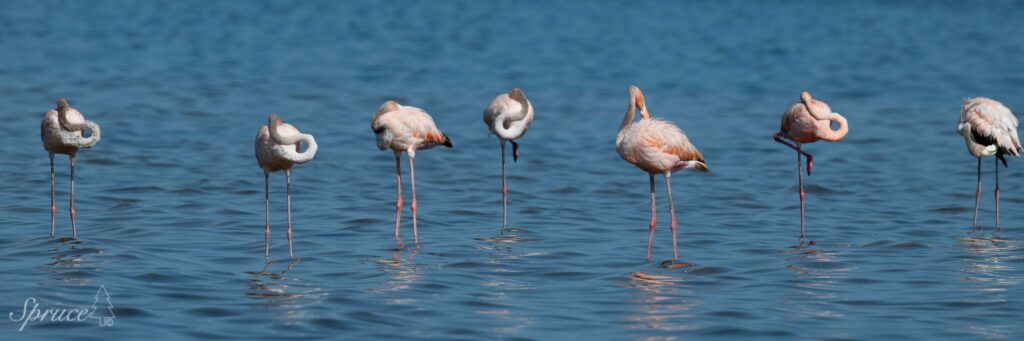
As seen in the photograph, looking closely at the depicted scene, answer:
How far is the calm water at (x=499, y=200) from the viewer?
834cm

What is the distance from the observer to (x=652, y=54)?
1135 inches

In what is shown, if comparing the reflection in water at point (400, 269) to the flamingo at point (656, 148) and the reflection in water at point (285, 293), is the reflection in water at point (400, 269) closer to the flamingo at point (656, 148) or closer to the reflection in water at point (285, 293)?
the reflection in water at point (285, 293)

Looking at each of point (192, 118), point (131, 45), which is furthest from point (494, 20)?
point (192, 118)

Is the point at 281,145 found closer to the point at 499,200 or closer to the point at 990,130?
the point at 499,200

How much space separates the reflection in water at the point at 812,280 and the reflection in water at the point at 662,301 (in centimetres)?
61

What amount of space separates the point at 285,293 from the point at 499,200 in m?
4.50

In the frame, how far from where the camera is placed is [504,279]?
30.7ft

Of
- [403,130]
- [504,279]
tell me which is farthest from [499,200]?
[504,279]

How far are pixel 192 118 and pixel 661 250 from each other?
31.1ft

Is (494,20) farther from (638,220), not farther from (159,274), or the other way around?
(159,274)

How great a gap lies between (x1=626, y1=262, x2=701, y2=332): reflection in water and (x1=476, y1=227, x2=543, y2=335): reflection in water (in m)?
0.67

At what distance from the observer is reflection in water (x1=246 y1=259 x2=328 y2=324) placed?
8.22m

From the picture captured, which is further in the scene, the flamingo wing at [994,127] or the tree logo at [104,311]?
the flamingo wing at [994,127]

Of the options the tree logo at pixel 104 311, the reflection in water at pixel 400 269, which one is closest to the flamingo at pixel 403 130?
the reflection in water at pixel 400 269
